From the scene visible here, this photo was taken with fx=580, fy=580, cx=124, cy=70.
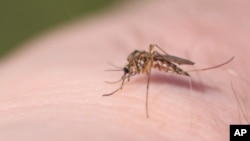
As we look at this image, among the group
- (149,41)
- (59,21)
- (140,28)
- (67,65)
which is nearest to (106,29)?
(140,28)

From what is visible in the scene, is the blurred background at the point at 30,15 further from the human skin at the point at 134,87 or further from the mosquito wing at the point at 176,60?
the mosquito wing at the point at 176,60

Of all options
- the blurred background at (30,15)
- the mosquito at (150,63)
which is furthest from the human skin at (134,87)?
the blurred background at (30,15)

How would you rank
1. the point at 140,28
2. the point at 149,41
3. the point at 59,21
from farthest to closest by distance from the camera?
the point at 59,21 → the point at 140,28 → the point at 149,41

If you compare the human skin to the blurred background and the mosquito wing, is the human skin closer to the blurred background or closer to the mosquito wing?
the mosquito wing

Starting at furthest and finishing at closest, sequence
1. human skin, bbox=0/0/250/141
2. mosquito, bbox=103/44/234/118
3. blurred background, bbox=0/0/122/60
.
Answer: blurred background, bbox=0/0/122/60, mosquito, bbox=103/44/234/118, human skin, bbox=0/0/250/141

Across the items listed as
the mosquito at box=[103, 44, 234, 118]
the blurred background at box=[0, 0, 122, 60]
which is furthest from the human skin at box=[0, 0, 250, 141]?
the blurred background at box=[0, 0, 122, 60]

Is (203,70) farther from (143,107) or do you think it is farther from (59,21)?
(59,21)
